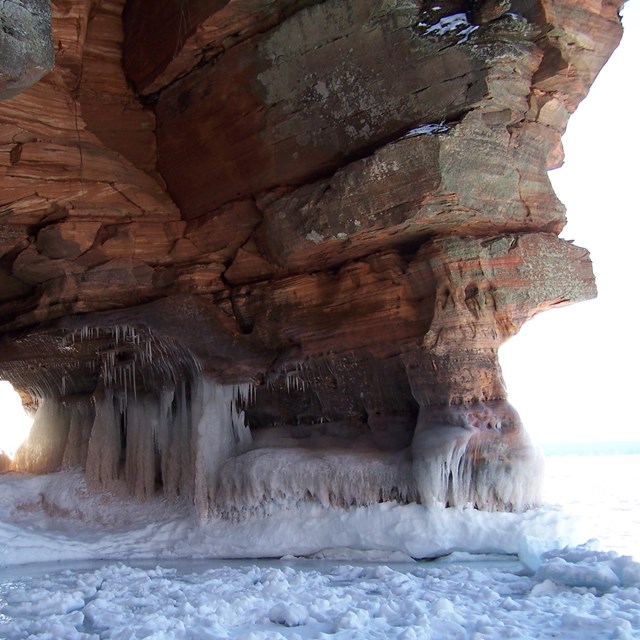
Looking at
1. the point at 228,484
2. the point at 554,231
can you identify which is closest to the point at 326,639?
the point at 228,484

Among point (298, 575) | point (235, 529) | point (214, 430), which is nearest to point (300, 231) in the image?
point (214, 430)

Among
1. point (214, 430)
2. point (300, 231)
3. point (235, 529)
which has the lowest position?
point (235, 529)

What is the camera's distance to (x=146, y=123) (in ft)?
31.9

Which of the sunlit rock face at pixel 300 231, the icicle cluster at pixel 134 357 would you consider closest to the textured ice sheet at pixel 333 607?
the sunlit rock face at pixel 300 231

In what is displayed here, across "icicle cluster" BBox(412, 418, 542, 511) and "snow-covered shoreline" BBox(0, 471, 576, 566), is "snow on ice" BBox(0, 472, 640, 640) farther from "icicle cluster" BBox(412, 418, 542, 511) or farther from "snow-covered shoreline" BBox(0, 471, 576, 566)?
"icicle cluster" BBox(412, 418, 542, 511)

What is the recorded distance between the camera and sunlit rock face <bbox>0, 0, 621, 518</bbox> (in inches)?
313

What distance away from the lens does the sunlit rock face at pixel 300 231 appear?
26.1 ft

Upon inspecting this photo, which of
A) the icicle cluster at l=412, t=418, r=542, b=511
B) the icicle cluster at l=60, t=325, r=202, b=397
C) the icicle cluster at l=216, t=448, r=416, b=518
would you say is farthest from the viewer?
the icicle cluster at l=60, t=325, r=202, b=397

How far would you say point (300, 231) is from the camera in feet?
28.6

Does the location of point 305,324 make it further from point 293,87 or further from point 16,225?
point 16,225

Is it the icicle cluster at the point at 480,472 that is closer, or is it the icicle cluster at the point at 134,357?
the icicle cluster at the point at 480,472

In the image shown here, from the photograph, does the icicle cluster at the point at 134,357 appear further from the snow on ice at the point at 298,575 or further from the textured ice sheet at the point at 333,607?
the textured ice sheet at the point at 333,607

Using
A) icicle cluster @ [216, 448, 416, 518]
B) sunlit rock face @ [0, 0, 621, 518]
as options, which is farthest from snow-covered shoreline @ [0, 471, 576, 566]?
sunlit rock face @ [0, 0, 621, 518]

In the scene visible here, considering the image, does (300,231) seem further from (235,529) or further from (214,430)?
(235,529)
